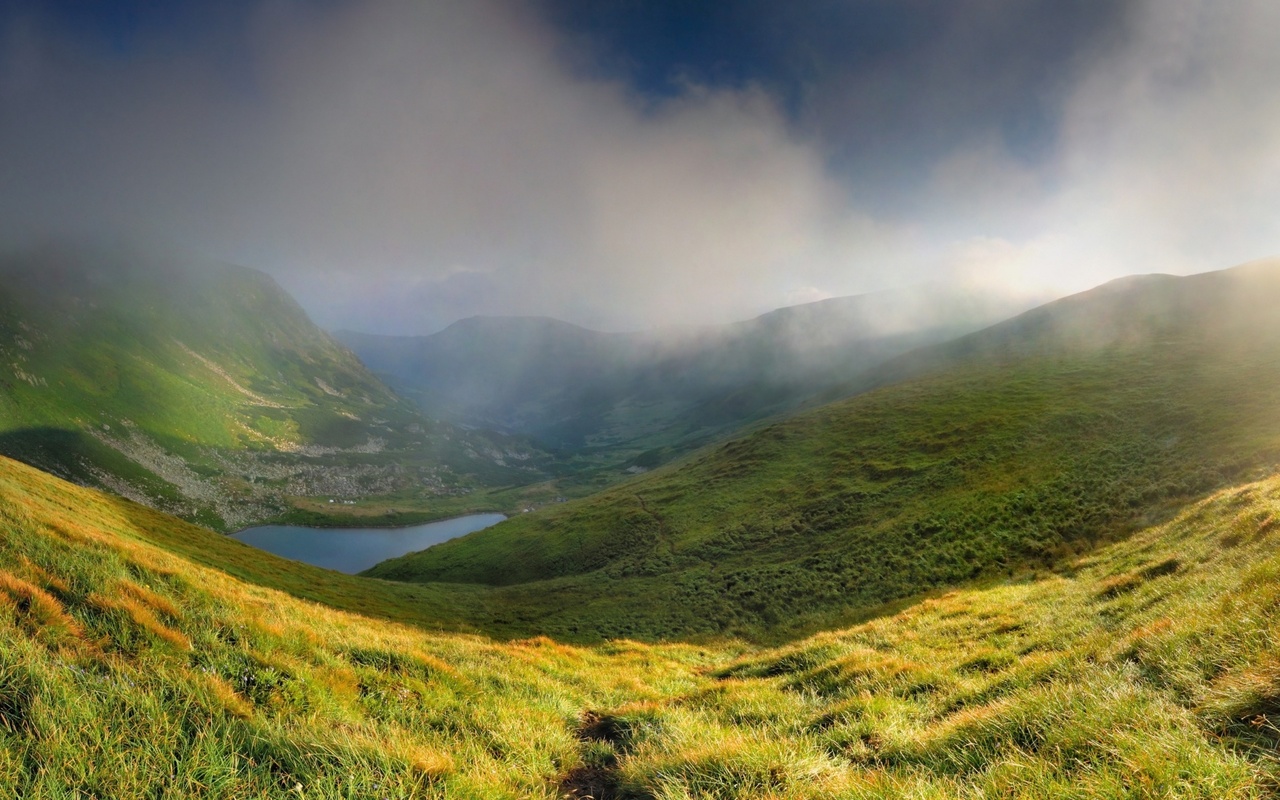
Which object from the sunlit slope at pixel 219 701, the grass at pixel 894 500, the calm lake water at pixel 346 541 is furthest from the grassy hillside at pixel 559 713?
the calm lake water at pixel 346 541

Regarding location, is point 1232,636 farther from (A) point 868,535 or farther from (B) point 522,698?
(A) point 868,535

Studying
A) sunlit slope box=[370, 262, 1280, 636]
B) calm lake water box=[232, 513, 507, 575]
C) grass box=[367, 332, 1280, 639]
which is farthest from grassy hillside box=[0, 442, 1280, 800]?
calm lake water box=[232, 513, 507, 575]

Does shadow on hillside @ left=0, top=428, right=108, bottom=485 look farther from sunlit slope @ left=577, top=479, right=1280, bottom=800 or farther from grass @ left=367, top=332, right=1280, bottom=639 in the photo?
sunlit slope @ left=577, top=479, right=1280, bottom=800

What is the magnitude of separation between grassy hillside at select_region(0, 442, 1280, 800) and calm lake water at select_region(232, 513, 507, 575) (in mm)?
152588

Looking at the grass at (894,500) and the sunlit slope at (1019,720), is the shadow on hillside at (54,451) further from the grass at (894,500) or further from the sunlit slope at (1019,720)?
the sunlit slope at (1019,720)

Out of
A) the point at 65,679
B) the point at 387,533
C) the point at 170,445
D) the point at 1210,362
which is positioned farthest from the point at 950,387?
the point at 170,445

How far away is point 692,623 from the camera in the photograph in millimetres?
49844

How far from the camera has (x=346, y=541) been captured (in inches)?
6432

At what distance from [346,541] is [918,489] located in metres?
172

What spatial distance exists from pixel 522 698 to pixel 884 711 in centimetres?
632

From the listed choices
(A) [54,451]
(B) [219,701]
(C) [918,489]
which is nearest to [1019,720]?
(B) [219,701]

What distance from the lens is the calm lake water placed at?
472 ft

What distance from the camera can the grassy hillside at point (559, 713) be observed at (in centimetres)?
405

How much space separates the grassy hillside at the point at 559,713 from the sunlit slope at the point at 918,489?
3867 cm
